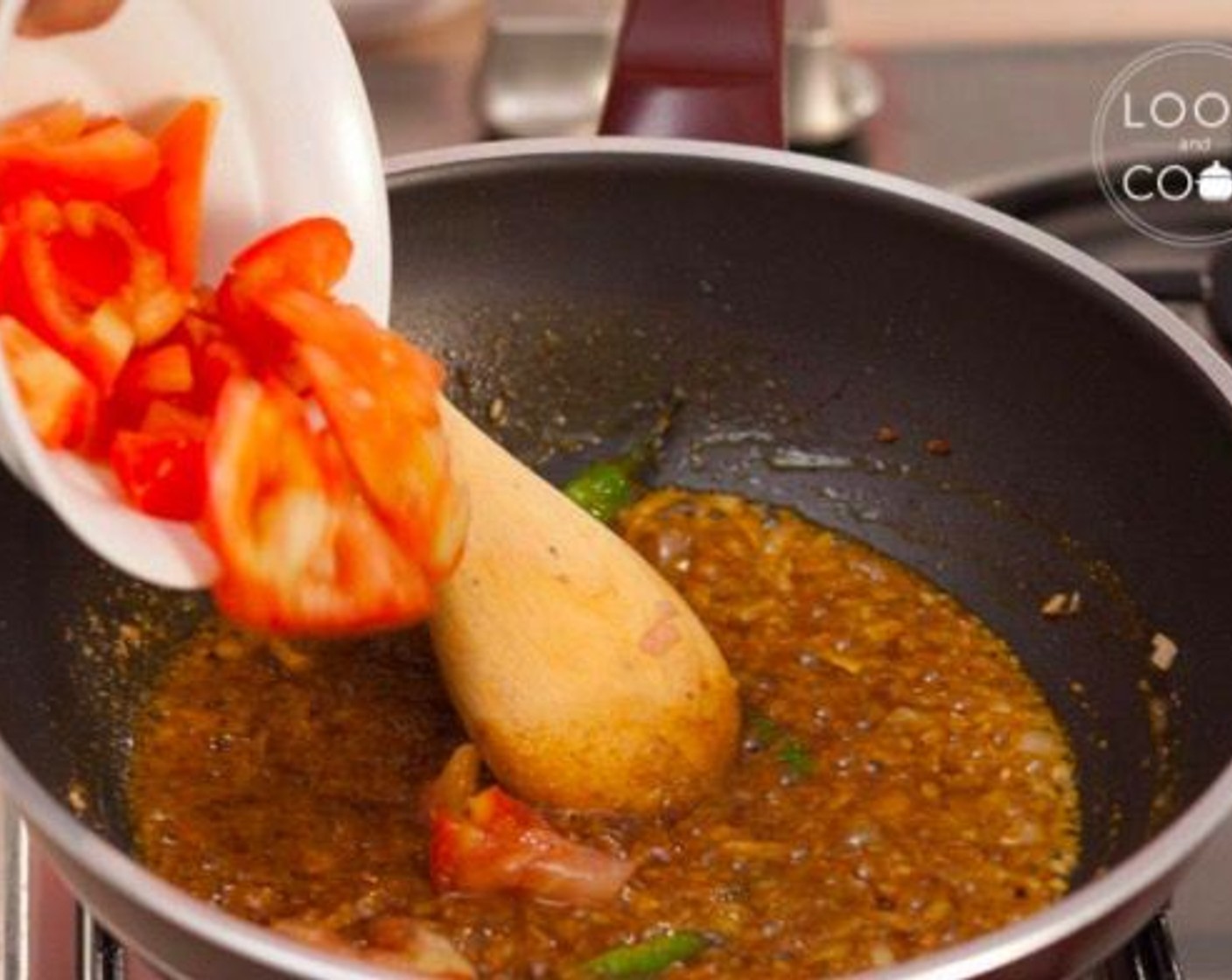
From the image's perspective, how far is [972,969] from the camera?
880 millimetres

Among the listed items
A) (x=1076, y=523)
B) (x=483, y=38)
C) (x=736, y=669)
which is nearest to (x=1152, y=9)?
(x=483, y=38)

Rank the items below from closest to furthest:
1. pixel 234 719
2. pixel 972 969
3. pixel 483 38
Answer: pixel 972 969
pixel 234 719
pixel 483 38

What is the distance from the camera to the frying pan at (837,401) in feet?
3.98

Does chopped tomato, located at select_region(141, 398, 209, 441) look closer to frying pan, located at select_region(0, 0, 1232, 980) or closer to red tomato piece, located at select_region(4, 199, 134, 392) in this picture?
red tomato piece, located at select_region(4, 199, 134, 392)

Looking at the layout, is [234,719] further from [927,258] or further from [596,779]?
[927,258]

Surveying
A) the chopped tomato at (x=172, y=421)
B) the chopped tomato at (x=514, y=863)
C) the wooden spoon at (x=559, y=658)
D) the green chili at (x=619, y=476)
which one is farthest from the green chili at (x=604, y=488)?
the chopped tomato at (x=172, y=421)

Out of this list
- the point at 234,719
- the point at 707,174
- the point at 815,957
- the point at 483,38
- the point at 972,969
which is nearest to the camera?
the point at 972,969

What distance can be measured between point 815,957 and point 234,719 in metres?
0.37

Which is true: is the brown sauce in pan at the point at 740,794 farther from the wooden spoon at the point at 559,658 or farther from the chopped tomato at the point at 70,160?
the chopped tomato at the point at 70,160

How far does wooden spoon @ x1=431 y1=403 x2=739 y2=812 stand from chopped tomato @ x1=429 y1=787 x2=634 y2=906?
48mm

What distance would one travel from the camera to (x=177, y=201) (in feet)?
3.50
